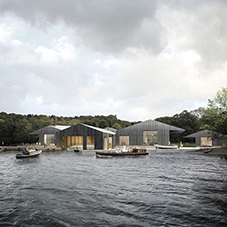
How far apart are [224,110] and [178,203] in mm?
31358

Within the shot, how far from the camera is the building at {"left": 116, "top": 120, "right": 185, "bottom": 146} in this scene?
5756 cm

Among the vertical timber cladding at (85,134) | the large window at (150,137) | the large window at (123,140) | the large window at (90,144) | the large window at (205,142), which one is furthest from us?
the large window at (205,142)

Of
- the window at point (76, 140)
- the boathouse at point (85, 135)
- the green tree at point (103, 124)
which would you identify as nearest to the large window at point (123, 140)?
the boathouse at point (85, 135)

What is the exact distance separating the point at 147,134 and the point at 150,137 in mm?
1095

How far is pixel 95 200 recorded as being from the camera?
505 inches

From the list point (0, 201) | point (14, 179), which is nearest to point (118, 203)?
point (0, 201)

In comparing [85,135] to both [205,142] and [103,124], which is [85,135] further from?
[103,124]

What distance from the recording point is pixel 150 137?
58.7m

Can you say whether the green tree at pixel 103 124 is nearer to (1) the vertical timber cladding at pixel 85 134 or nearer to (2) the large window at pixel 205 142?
(1) the vertical timber cladding at pixel 85 134

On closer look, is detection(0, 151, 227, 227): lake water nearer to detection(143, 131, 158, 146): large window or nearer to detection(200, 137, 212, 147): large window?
detection(143, 131, 158, 146): large window

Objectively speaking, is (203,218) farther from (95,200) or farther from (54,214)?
(54,214)

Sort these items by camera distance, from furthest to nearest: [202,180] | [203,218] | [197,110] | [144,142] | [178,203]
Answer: [197,110], [144,142], [202,180], [178,203], [203,218]

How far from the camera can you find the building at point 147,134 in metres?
57.6

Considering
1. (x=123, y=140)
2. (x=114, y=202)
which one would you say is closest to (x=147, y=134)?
(x=123, y=140)
